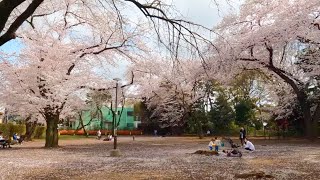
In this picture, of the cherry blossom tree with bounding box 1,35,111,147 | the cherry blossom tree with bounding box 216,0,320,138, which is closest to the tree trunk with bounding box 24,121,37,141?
the cherry blossom tree with bounding box 1,35,111,147

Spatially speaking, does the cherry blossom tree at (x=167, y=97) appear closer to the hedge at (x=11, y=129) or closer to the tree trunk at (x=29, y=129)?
the tree trunk at (x=29, y=129)

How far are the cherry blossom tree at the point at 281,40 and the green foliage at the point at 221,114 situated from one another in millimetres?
19229

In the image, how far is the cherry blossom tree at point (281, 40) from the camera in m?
23.6

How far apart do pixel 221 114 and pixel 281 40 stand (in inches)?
1077

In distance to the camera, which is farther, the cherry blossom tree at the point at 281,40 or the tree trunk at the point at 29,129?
the tree trunk at the point at 29,129

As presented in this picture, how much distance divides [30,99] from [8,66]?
10.5 ft

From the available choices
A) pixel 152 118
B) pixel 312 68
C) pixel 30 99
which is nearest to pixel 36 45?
pixel 30 99

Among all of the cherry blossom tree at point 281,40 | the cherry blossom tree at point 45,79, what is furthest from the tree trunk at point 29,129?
the cherry blossom tree at point 281,40

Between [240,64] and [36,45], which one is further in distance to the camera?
[240,64]

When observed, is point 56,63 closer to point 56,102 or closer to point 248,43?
point 56,102

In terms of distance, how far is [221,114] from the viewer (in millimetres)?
51594

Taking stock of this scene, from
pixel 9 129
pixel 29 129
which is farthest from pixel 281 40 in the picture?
pixel 29 129

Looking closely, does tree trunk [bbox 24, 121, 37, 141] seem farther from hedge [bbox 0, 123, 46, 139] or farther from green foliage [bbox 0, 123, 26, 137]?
green foliage [bbox 0, 123, 26, 137]

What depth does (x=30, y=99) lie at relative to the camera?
23156 millimetres
